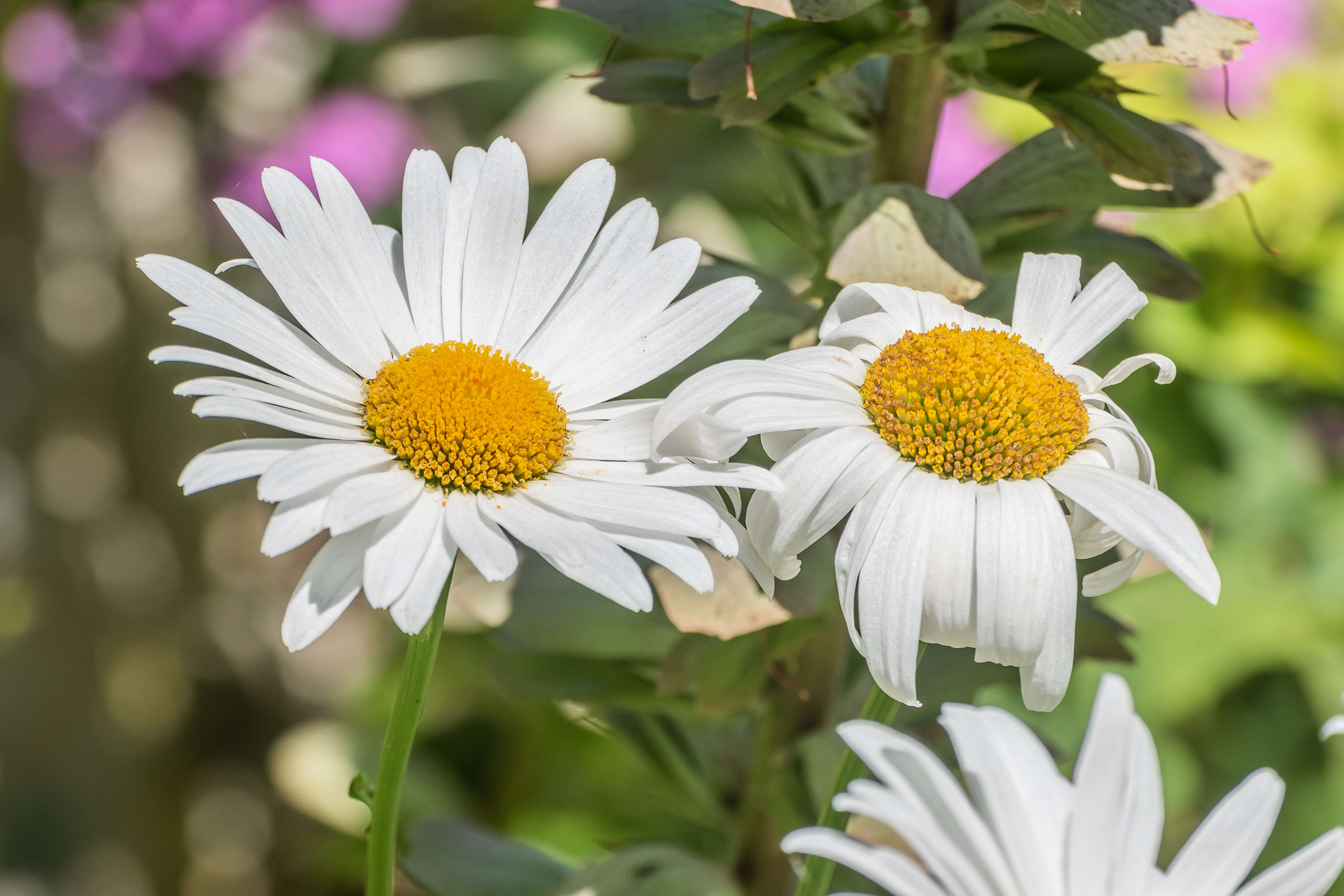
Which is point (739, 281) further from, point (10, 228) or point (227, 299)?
point (10, 228)

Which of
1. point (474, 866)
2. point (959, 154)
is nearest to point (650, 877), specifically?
point (474, 866)

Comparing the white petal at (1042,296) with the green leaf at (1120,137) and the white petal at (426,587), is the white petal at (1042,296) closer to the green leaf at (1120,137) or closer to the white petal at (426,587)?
the green leaf at (1120,137)

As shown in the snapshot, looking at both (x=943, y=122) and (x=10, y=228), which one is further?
(x=10, y=228)

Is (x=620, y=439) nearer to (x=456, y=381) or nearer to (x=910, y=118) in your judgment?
(x=456, y=381)

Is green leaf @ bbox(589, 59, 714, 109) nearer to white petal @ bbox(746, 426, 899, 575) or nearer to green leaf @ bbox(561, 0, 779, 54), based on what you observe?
green leaf @ bbox(561, 0, 779, 54)

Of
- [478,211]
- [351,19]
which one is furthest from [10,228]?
[478,211]

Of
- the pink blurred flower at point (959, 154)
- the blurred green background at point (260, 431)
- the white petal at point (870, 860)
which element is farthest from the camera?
the pink blurred flower at point (959, 154)

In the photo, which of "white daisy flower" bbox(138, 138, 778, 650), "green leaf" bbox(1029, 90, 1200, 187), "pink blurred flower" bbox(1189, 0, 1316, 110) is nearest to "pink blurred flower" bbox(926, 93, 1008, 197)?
"pink blurred flower" bbox(1189, 0, 1316, 110)

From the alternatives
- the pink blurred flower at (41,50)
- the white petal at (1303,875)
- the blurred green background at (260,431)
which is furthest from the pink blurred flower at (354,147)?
the white petal at (1303,875)
